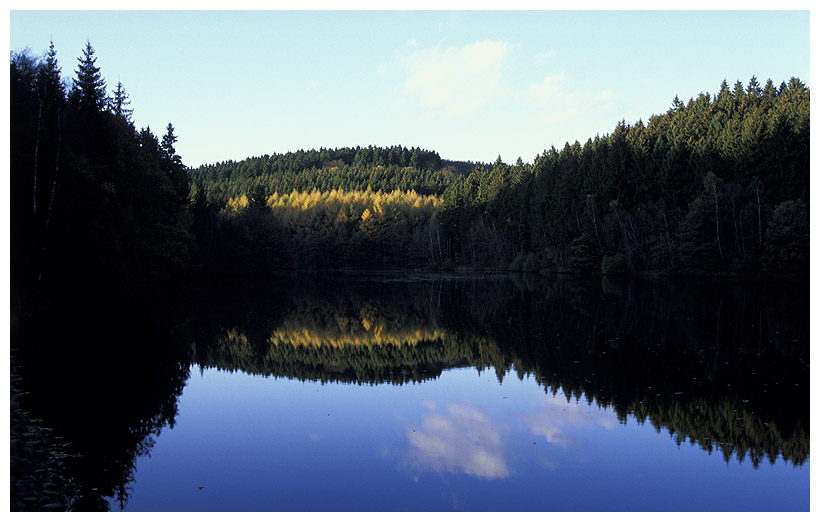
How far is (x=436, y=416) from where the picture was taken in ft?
36.2

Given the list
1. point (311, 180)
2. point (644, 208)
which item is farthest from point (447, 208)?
point (311, 180)

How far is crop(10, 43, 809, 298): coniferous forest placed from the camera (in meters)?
24.5

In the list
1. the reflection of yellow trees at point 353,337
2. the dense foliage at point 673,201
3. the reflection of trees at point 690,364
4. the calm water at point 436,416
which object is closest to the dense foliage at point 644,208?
the dense foliage at point 673,201

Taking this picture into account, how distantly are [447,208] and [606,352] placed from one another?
81935mm

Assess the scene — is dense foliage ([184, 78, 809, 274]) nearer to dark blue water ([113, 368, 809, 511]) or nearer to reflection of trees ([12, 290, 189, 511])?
reflection of trees ([12, 290, 189, 511])

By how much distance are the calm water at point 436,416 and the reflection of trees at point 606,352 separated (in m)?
0.08

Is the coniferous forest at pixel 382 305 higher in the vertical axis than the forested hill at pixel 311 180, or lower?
lower

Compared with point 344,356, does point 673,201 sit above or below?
above

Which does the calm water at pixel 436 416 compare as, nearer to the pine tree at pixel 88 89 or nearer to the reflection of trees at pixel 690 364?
the reflection of trees at pixel 690 364

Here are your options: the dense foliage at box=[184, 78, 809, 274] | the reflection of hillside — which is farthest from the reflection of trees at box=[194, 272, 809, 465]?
the dense foliage at box=[184, 78, 809, 274]

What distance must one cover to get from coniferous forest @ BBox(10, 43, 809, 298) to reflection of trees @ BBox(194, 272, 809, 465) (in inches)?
325

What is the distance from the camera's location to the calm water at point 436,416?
7.55 m

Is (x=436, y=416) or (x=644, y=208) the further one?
(x=644, y=208)

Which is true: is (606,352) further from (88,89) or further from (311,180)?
(311,180)
